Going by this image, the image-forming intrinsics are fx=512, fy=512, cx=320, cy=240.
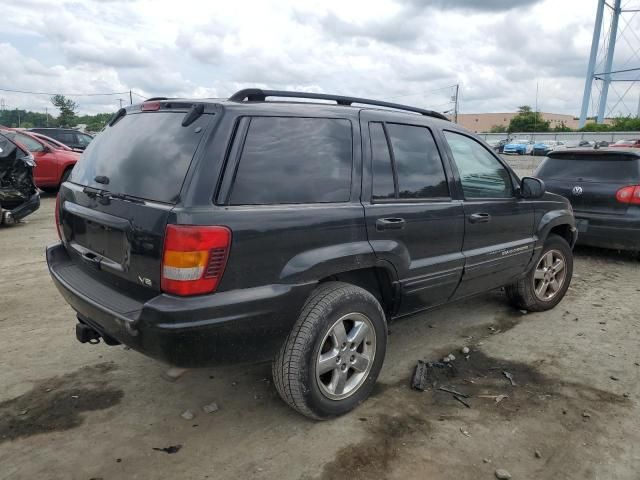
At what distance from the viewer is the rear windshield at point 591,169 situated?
632cm

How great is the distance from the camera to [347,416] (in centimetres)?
298

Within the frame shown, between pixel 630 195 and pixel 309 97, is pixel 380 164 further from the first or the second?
pixel 630 195

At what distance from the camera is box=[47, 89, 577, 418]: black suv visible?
241cm

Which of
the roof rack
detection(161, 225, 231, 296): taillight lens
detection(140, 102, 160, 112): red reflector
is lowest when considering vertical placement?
detection(161, 225, 231, 296): taillight lens

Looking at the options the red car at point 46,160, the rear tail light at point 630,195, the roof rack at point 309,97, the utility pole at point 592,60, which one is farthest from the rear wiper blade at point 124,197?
A: the utility pole at point 592,60

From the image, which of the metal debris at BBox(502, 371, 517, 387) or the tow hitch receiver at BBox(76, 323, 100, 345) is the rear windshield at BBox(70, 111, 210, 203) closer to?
the tow hitch receiver at BBox(76, 323, 100, 345)

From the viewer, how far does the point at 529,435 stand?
111 inches

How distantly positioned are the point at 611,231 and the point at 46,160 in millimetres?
11039

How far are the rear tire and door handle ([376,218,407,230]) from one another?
6.37 feet

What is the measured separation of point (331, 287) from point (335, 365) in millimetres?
443

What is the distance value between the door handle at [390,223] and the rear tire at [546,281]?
194cm

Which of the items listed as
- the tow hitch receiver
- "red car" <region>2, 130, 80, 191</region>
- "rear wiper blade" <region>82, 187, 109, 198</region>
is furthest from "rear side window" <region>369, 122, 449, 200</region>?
"red car" <region>2, 130, 80, 191</region>

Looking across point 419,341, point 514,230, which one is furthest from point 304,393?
point 514,230

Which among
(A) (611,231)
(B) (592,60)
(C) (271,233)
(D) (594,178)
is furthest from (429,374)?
(B) (592,60)
